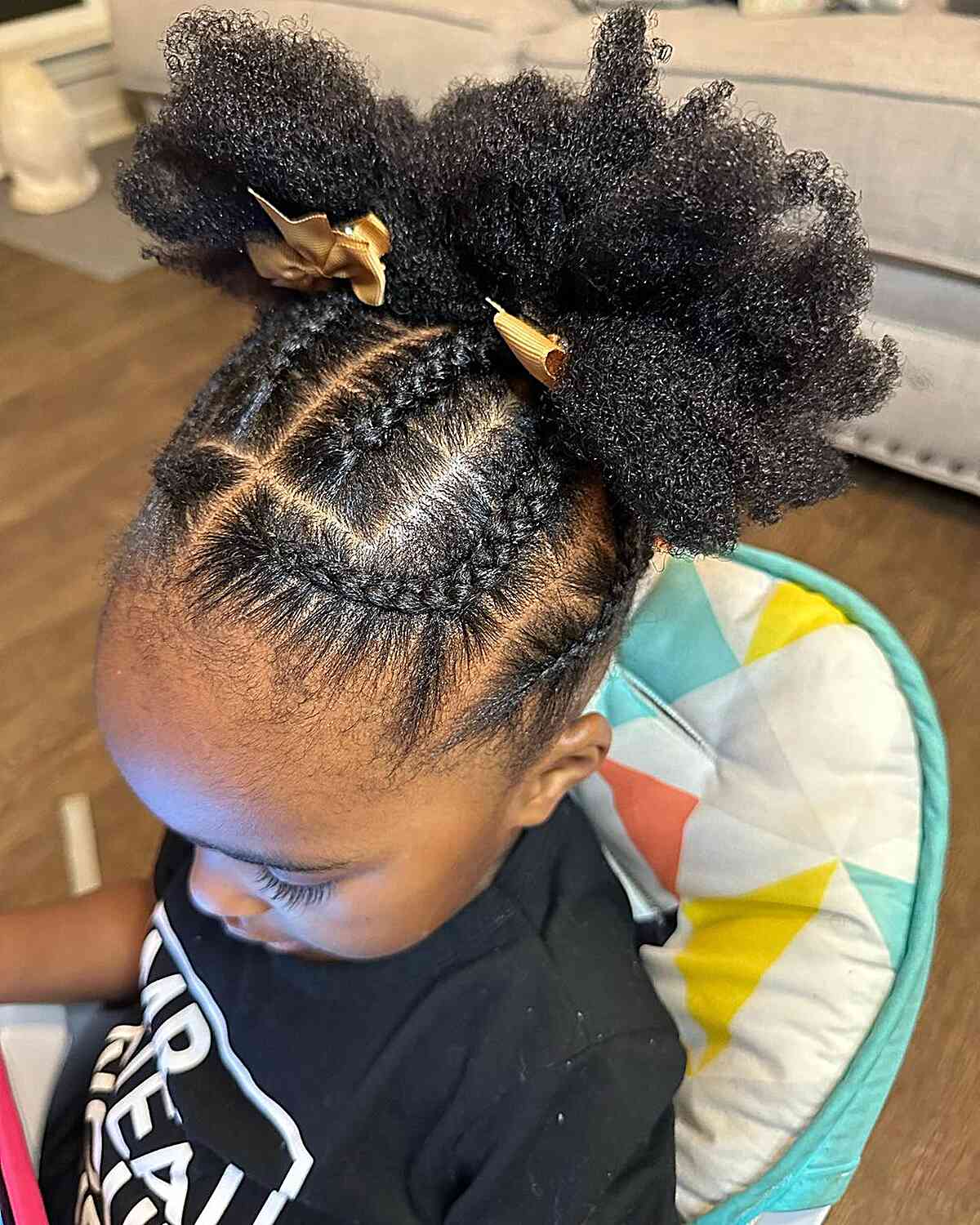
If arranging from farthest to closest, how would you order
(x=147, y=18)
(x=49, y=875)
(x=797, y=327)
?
(x=147, y=18)
(x=49, y=875)
(x=797, y=327)

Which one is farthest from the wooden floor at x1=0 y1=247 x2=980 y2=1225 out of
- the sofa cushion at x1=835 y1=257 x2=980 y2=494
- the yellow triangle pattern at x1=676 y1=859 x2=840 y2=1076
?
the yellow triangle pattern at x1=676 y1=859 x2=840 y2=1076

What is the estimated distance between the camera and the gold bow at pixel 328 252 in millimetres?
473

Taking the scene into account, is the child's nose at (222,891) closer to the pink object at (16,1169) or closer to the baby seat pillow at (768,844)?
the pink object at (16,1169)

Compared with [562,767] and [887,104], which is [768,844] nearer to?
[562,767]

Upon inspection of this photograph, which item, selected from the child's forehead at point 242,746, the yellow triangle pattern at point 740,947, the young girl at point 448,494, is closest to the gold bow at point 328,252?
the young girl at point 448,494

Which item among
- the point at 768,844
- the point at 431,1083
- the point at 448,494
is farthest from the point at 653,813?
the point at 448,494

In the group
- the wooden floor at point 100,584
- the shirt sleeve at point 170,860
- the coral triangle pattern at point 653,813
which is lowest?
the wooden floor at point 100,584

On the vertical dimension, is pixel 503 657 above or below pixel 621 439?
below

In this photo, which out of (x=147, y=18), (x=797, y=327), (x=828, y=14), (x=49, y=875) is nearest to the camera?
(x=797, y=327)

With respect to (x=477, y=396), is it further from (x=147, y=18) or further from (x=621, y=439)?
(x=147, y=18)

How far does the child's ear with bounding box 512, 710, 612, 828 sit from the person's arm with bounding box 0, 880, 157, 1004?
37 centimetres

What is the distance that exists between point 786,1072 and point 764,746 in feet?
0.63

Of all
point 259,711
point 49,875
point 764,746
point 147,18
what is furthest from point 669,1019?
point 147,18

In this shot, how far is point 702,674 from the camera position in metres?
0.70
